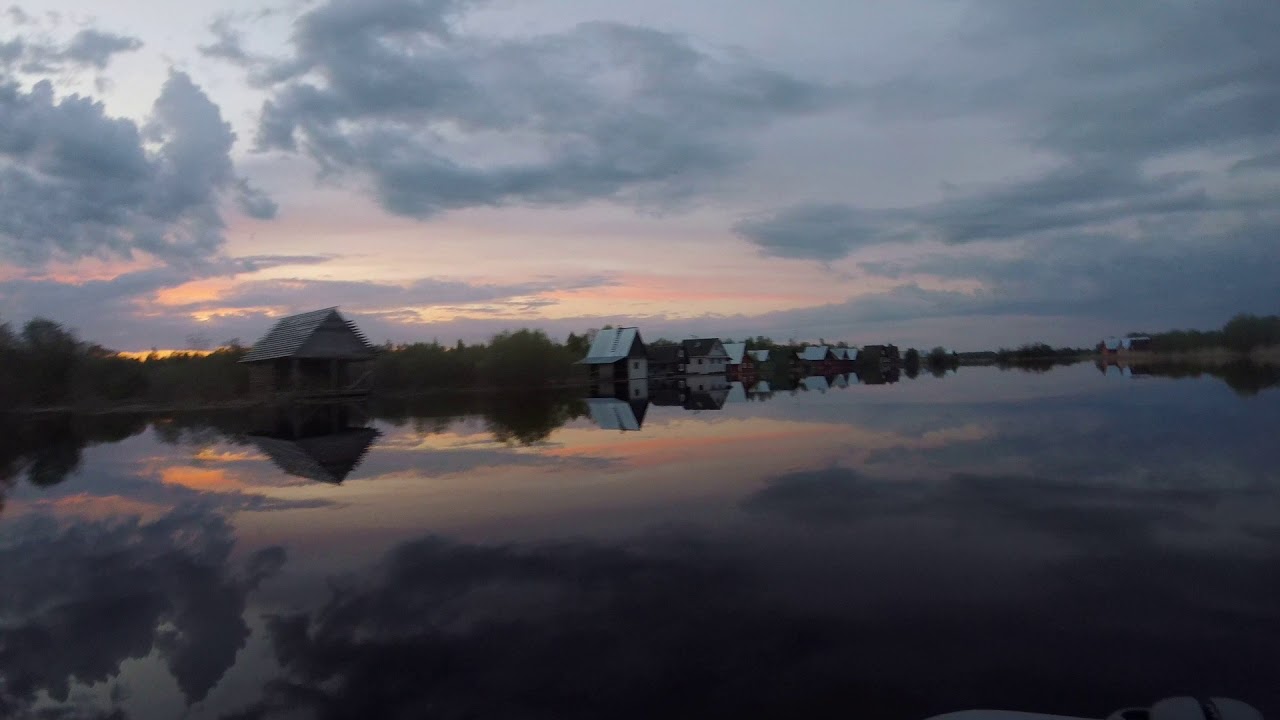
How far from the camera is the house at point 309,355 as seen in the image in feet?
92.4

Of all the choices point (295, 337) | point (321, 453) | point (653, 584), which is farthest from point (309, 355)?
point (653, 584)

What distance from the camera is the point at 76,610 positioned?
5543mm

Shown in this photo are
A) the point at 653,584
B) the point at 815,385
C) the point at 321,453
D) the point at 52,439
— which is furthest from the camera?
the point at 815,385

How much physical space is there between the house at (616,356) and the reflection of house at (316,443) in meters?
24.6

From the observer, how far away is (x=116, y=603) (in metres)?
5.66

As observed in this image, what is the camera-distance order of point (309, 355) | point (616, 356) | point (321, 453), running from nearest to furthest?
point (321, 453) < point (309, 355) < point (616, 356)

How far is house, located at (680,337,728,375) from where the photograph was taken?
6712cm

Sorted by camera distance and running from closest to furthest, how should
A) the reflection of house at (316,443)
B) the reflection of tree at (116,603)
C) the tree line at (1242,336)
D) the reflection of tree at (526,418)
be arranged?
1. the reflection of tree at (116,603)
2. the reflection of house at (316,443)
3. the reflection of tree at (526,418)
4. the tree line at (1242,336)

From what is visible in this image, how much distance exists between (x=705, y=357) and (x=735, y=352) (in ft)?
27.9

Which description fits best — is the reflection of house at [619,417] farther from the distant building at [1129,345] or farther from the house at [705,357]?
the distant building at [1129,345]

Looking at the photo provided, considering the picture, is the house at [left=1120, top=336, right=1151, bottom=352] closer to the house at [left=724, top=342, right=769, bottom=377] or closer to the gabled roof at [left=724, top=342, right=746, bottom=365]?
the house at [left=724, top=342, right=769, bottom=377]

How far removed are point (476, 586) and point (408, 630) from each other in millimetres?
896

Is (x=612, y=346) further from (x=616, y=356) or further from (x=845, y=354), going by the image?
(x=845, y=354)

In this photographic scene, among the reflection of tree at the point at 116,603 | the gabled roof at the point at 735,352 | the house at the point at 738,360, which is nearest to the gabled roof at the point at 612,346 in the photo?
the house at the point at 738,360
